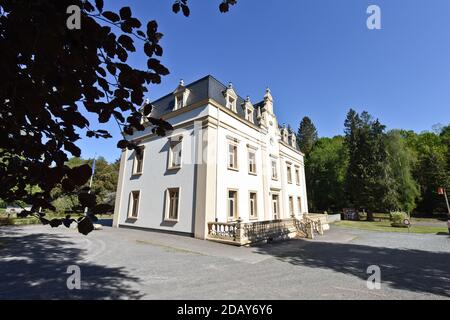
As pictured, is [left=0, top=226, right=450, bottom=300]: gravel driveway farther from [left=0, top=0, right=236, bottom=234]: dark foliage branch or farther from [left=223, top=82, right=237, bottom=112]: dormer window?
[left=223, top=82, right=237, bottom=112]: dormer window

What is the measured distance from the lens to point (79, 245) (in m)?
11.3

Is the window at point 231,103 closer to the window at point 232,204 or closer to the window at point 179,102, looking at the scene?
the window at point 179,102

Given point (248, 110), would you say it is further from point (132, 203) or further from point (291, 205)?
point (132, 203)

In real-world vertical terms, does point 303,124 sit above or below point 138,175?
above

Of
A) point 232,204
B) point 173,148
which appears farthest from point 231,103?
point 232,204

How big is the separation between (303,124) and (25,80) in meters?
87.2

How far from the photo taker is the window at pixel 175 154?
16853 millimetres

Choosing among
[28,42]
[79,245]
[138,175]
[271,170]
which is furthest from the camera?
[271,170]

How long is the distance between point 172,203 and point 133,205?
4.82 m

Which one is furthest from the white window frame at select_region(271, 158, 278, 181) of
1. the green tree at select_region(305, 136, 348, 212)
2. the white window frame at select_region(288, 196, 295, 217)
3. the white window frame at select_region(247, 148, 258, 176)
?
the green tree at select_region(305, 136, 348, 212)

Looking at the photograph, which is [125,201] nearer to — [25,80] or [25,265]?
[25,265]

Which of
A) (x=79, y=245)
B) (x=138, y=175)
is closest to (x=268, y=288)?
(x=79, y=245)

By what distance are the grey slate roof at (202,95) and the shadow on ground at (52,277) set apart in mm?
11841
